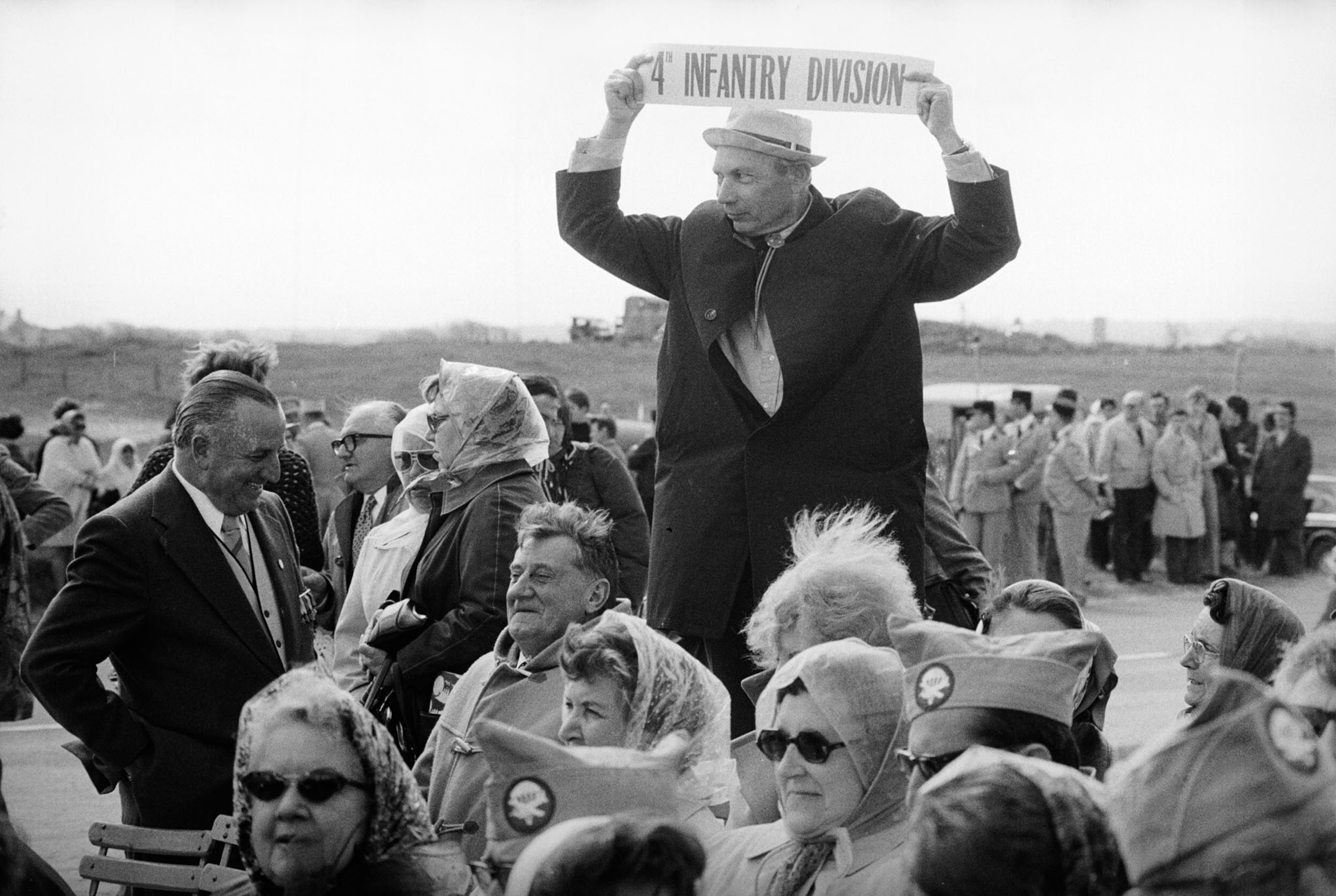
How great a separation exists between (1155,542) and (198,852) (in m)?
13.2

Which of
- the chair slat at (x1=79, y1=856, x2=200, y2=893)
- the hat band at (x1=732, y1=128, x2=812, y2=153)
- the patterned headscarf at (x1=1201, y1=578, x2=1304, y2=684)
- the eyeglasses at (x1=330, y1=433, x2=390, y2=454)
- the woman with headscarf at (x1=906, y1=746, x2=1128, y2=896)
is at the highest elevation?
the hat band at (x1=732, y1=128, x2=812, y2=153)

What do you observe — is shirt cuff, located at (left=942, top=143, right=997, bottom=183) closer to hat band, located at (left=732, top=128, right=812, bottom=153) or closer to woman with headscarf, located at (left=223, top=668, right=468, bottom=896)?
hat band, located at (left=732, top=128, right=812, bottom=153)

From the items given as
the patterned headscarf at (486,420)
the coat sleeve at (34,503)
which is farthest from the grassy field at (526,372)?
the patterned headscarf at (486,420)

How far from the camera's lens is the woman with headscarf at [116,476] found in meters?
11.5

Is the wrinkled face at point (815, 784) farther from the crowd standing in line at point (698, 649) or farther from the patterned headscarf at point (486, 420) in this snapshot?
the patterned headscarf at point (486, 420)

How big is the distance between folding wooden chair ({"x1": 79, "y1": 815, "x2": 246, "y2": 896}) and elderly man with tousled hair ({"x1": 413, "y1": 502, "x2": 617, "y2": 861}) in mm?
454

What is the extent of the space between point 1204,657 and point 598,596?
1447 mm

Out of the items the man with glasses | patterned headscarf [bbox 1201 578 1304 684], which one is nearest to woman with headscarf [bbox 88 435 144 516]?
the man with glasses

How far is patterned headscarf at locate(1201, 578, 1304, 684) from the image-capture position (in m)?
3.78

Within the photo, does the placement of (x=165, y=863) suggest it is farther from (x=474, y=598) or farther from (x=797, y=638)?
(x=797, y=638)

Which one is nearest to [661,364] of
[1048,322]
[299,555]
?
[299,555]

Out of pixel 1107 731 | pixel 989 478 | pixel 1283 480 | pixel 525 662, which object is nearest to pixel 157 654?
pixel 525 662

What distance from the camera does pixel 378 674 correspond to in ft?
13.8

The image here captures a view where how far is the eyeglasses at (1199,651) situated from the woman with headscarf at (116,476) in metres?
8.81
